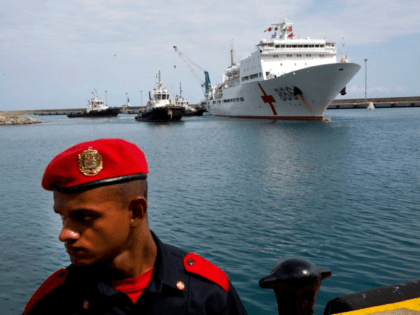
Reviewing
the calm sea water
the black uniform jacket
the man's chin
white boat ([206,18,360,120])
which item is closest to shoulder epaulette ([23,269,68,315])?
the black uniform jacket

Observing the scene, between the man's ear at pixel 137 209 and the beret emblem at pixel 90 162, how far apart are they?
0.49 feet

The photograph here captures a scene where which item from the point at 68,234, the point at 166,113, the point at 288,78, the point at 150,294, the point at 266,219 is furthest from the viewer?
the point at 166,113

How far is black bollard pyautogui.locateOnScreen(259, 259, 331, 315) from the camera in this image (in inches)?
71.4

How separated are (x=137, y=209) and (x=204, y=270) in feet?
1.06

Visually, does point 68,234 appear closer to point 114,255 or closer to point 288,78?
point 114,255

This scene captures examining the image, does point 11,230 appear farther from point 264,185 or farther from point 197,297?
point 197,297

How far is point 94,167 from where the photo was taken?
125 centimetres

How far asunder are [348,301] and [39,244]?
7431 mm

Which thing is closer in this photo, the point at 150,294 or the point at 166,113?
the point at 150,294

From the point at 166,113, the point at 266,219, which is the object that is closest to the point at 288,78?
the point at 166,113

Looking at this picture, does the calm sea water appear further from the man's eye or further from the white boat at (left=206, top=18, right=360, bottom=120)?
the white boat at (left=206, top=18, right=360, bottom=120)

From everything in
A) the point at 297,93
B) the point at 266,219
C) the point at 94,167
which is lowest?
the point at 266,219

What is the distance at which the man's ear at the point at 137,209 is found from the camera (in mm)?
1285

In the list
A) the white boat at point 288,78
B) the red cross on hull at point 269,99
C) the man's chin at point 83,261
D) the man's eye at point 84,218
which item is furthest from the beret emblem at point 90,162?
the red cross on hull at point 269,99
